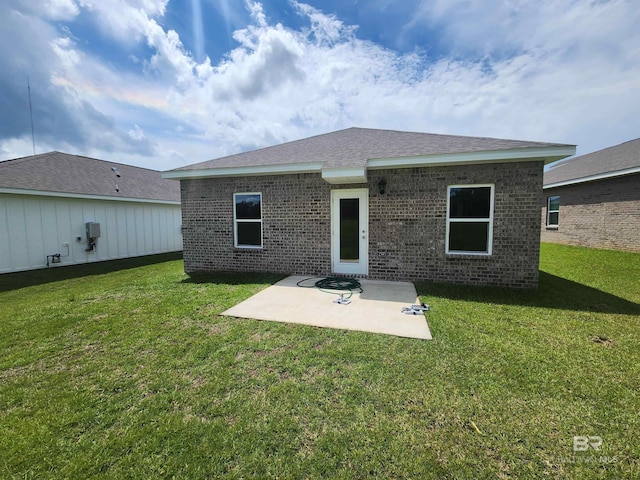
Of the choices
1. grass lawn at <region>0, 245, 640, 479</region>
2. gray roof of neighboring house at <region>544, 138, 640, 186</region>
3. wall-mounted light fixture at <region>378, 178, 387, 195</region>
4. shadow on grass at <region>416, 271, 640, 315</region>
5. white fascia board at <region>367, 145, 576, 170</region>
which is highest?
gray roof of neighboring house at <region>544, 138, 640, 186</region>

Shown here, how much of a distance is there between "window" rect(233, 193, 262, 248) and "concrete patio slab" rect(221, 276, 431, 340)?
2.16 metres

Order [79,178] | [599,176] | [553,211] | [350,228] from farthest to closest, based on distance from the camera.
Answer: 1. [553,211]
2. [599,176]
3. [79,178]
4. [350,228]

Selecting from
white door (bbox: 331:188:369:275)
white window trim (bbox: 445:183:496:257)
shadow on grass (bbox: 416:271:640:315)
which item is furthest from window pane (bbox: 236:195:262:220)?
white window trim (bbox: 445:183:496:257)

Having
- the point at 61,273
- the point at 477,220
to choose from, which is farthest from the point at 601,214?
the point at 61,273

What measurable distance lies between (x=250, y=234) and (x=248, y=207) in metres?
0.82

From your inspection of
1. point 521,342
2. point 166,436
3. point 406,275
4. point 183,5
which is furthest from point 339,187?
point 183,5

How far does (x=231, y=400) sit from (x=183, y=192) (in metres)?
7.42

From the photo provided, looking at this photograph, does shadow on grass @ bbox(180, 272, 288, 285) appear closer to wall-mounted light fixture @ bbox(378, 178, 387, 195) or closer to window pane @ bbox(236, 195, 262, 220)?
window pane @ bbox(236, 195, 262, 220)

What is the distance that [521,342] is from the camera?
3527mm

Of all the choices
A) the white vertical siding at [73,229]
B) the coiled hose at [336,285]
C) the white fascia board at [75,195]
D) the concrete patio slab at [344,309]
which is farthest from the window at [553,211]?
the white vertical siding at [73,229]

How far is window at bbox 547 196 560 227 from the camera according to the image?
14613 mm

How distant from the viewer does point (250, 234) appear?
7910 millimetres

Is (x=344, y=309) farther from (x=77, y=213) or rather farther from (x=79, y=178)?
(x=79, y=178)

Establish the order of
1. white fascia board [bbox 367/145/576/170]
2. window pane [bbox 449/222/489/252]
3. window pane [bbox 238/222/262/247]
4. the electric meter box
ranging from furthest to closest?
the electric meter box
window pane [bbox 238/222/262/247]
window pane [bbox 449/222/489/252]
white fascia board [bbox 367/145/576/170]
